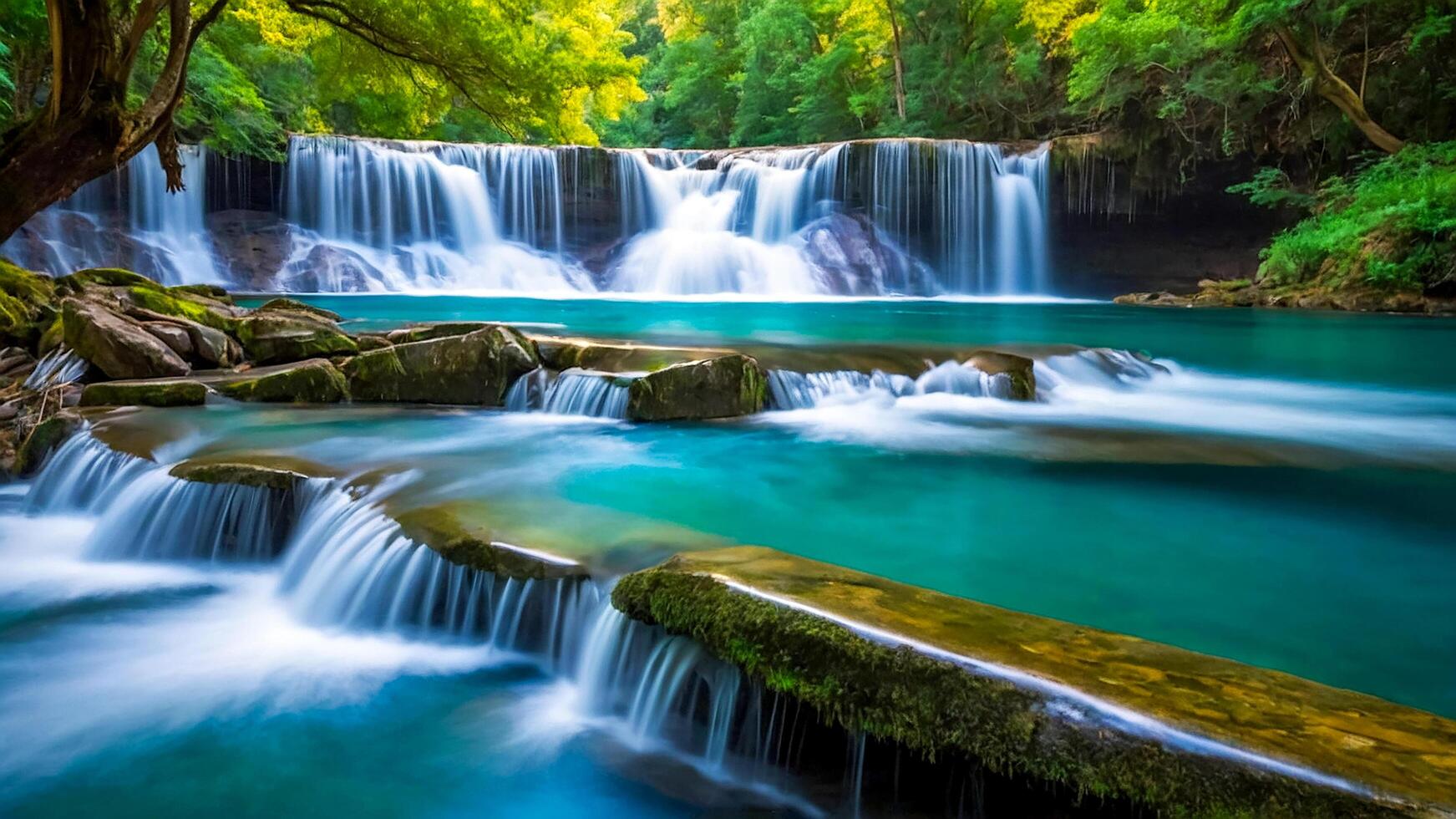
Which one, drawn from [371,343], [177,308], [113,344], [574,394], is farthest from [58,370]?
[574,394]

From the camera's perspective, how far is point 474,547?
3795 mm

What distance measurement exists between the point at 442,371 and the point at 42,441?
292 cm

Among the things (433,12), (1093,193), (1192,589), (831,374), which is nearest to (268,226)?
(433,12)

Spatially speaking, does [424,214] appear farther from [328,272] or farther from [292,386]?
[292,386]

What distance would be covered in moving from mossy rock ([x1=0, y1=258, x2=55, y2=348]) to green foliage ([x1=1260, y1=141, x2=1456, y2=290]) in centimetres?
2082

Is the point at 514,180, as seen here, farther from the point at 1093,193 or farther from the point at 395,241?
the point at 1093,193

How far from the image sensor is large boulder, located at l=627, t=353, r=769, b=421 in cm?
744

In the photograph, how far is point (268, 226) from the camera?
2228 centimetres

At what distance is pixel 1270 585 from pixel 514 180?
23.0 m

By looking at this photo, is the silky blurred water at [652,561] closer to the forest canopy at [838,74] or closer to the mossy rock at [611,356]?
the mossy rock at [611,356]

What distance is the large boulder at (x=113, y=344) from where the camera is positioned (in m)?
7.24

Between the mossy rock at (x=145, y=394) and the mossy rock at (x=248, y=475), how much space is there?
2353 mm

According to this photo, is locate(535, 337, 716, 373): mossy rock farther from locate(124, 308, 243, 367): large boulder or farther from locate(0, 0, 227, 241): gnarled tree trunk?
locate(0, 0, 227, 241): gnarled tree trunk

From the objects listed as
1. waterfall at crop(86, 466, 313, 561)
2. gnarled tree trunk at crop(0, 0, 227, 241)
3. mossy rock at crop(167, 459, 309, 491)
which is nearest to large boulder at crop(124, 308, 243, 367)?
gnarled tree trunk at crop(0, 0, 227, 241)
